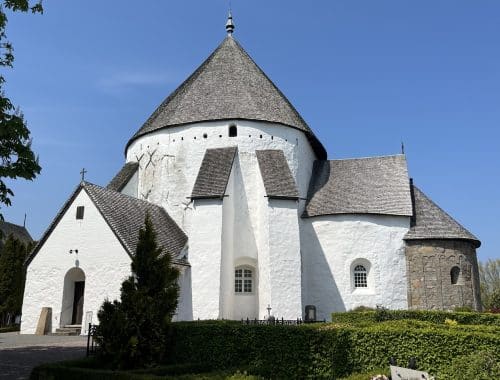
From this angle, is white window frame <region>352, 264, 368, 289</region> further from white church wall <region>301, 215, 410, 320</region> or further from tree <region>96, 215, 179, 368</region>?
tree <region>96, 215, 179, 368</region>

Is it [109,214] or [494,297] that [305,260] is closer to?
[109,214]

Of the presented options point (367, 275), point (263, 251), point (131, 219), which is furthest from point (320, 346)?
point (367, 275)

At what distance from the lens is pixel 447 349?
10102mm

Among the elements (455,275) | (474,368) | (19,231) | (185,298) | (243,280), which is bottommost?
(474,368)

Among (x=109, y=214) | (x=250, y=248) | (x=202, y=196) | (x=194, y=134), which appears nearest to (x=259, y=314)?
(x=250, y=248)

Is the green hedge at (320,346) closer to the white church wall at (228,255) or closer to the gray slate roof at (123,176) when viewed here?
the white church wall at (228,255)

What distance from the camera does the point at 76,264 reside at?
19938mm

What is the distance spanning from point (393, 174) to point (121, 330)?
19660 millimetres

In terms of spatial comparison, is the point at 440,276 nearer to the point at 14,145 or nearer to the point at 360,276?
the point at 360,276

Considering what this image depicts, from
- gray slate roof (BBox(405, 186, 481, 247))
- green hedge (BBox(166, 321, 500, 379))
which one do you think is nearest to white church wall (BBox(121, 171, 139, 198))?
green hedge (BBox(166, 321, 500, 379))

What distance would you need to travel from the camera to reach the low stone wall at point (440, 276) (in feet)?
73.6

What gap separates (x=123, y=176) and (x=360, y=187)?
13.2 meters

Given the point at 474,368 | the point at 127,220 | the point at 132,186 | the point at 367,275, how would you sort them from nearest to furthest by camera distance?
the point at 474,368 → the point at 127,220 → the point at 367,275 → the point at 132,186

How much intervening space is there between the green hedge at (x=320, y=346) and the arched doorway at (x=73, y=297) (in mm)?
10103
